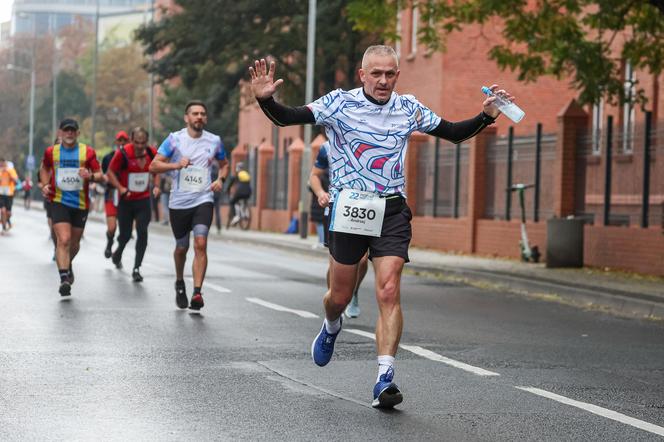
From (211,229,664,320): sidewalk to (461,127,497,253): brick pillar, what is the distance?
0.78m

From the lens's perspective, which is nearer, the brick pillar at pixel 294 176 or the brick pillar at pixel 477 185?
the brick pillar at pixel 477 185

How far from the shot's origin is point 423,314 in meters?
14.3

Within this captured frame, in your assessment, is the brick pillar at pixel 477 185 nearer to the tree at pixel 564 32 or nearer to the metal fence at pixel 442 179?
the metal fence at pixel 442 179

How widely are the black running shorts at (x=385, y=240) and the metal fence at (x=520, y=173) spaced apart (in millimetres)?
15241

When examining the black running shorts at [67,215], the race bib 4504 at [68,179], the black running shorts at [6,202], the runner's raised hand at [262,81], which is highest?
the runner's raised hand at [262,81]

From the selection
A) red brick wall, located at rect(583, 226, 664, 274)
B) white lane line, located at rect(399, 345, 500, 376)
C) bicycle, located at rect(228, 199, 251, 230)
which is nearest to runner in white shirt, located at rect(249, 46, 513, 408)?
white lane line, located at rect(399, 345, 500, 376)

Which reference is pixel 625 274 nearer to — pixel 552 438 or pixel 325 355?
pixel 325 355

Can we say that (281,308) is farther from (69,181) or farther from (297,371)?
(297,371)

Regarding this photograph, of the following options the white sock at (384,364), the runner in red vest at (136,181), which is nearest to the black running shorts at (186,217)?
the runner in red vest at (136,181)

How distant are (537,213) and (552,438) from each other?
1766 centimetres

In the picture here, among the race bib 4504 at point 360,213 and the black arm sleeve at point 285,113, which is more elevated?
the black arm sleeve at point 285,113

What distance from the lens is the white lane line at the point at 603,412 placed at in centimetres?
732

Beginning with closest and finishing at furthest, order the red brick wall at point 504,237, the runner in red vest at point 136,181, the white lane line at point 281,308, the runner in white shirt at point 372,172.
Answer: the runner in white shirt at point 372,172
the white lane line at point 281,308
the runner in red vest at point 136,181
the red brick wall at point 504,237

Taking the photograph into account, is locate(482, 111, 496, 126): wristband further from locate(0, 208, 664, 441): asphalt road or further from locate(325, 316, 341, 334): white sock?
locate(0, 208, 664, 441): asphalt road
